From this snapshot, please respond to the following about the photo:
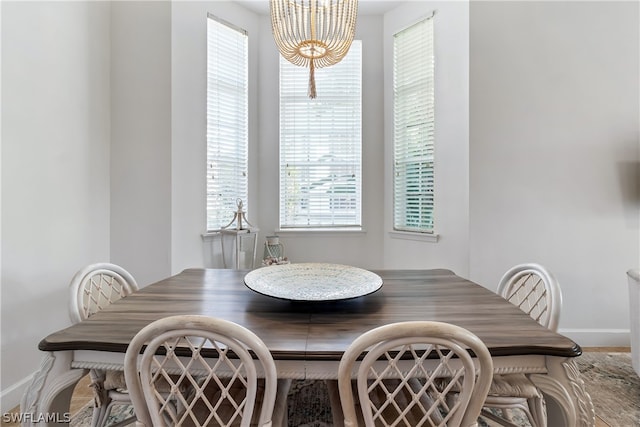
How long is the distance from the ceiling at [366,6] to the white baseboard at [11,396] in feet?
11.6

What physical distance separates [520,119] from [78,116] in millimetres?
3431

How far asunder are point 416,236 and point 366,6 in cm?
236

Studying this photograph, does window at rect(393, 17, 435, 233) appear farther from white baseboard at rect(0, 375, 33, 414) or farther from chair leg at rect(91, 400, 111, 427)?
white baseboard at rect(0, 375, 33, 414)

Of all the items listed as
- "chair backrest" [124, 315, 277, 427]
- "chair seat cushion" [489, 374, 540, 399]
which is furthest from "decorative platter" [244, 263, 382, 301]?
"chair seat cushion" [489, 374, 540, 399]

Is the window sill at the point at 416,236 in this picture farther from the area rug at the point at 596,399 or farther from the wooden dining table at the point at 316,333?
the wooden dining table at the point at 316,333

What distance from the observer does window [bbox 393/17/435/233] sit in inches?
132

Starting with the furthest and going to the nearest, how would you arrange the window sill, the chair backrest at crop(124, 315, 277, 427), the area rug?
the window sill, the area rug, the chair backrest at crop(124, 315, 277, 427)

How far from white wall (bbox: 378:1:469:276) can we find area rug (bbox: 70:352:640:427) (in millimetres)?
1098

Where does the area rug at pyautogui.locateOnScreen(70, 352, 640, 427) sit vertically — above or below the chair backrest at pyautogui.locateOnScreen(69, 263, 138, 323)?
below

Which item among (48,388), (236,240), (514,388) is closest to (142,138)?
(236,240)

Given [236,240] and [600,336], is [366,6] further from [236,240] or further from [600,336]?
[600,336]

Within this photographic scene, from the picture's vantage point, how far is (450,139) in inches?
124

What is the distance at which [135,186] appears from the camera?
116 inches

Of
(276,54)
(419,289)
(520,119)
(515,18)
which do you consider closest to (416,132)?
(520,119)
